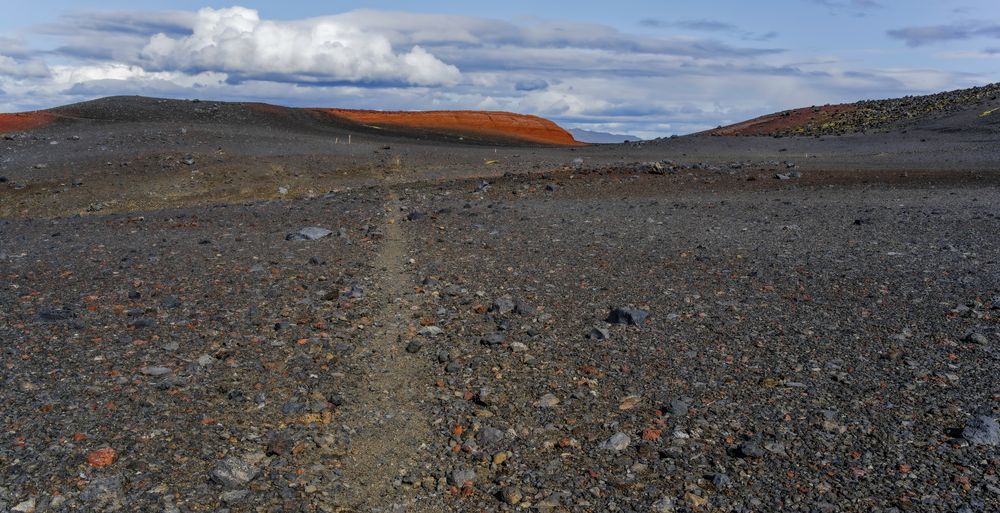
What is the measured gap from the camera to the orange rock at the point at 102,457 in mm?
4383

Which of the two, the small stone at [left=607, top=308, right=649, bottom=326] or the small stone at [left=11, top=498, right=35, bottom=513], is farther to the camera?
the small stone at [left=607, top=308, right=649, bottom=326]

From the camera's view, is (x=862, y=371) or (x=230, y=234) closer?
(x=862, y=371)

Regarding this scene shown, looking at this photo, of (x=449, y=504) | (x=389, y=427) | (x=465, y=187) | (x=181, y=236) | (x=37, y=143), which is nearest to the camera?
(x=449, y=504)

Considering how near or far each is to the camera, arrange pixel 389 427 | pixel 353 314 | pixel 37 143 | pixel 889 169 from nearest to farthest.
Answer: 1. pixel 389 427
2. pixel 353 314
3. pixel 889 169
4. pixel 37 143

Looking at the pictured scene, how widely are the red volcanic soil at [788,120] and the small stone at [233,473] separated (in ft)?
107

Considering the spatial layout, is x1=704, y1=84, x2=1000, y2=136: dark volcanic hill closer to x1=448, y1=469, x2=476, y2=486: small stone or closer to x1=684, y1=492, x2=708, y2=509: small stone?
x1=684, y1=492, x2=708, y2=509: small stone

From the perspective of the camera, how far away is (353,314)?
7285mm

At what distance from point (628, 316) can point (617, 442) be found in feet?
7.39

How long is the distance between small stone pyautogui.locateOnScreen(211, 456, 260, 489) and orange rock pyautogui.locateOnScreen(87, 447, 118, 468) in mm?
539

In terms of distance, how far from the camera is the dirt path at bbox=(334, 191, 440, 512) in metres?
4.29

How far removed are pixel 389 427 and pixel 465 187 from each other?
41.3 feet

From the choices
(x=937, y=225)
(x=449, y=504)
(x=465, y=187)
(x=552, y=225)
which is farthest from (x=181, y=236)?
(x=937, y=225)

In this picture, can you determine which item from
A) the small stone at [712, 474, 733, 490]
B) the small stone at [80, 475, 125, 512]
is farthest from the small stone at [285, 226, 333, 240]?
the small stone at [712, 474, 733, 490]

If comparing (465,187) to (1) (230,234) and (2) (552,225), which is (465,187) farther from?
(1) (230,234)
